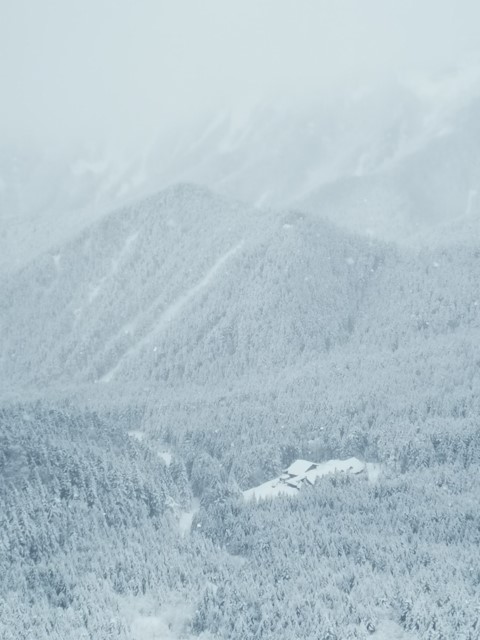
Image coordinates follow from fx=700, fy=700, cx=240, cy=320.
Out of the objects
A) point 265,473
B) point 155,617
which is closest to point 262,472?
point 265,473

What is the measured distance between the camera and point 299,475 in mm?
120188

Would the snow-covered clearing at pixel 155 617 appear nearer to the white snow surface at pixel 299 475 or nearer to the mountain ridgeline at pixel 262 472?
the mountain ridgeline at pixel 262 472

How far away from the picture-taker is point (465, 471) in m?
111

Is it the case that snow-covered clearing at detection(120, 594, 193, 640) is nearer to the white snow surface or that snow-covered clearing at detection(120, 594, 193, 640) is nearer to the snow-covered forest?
the snow-covered forest

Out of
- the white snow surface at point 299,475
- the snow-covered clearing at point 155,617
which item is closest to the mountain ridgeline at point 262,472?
the snow-covered clearing at point 155,617

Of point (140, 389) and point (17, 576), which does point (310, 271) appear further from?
point (17, 576)

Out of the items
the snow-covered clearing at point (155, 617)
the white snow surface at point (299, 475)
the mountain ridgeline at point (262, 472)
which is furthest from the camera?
the white snow surface at point (299, 475)

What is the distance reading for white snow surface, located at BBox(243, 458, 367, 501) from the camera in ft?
385

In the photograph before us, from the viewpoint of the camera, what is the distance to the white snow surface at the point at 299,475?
117m

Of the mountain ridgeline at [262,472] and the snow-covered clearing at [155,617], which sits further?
the mountain ridgeline at [262,472]

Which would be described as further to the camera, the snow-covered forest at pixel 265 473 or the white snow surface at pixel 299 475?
the white snow surface at pixel 299 475

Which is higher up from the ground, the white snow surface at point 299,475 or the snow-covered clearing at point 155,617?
the snow-covered clearing at point 155,617

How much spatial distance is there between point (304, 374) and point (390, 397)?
2554cm

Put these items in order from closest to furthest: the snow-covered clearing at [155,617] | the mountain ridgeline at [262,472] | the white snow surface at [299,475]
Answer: the snow-covered clearing at [155,617], the mountain ridgeline at [262,472], the white snow surface at [299,475]
